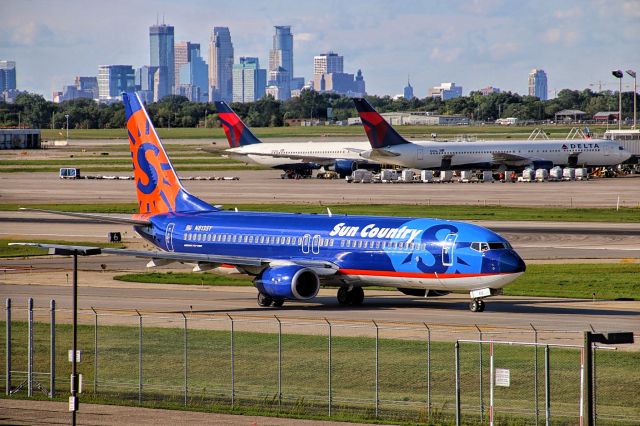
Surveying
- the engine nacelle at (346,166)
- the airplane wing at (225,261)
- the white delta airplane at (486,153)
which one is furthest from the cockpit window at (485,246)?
the engine nacelle at (346,166)

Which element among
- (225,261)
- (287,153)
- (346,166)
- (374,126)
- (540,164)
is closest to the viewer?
(225,261)

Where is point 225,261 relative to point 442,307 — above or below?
above

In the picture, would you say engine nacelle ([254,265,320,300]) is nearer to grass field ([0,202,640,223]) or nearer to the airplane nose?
the airplane nose

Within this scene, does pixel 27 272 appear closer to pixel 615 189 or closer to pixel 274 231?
pixel 274 231

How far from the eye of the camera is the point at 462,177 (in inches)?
5522

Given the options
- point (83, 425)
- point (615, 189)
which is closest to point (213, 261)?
point (83, 425)

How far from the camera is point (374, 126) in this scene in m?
136

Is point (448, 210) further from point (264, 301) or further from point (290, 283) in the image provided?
point (290, 283)

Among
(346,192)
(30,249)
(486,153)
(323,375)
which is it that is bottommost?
(323,375)

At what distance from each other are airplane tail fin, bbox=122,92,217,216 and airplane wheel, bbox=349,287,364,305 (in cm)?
993

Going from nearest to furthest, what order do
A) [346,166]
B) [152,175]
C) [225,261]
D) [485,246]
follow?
[485,246]
[225,261]
[152,175]
[346,166]

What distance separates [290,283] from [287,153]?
98.5 m

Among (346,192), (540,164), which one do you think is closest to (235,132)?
(346,192)

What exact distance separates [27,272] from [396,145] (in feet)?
258
